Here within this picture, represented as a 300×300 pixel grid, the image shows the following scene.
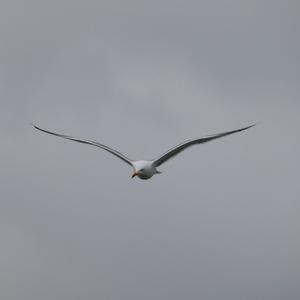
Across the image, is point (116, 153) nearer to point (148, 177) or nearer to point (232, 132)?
point (148, 177)

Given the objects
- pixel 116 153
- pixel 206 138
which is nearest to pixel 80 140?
pixel 116 153

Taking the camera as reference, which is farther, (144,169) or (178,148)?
(178,148)

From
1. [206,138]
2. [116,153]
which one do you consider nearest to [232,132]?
[206,138]

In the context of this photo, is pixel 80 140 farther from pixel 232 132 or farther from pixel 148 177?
pixel 232 132

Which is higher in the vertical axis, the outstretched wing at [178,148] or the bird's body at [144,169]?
the outstretched wing at [178,148]

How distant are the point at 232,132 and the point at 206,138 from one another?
7.55 ft

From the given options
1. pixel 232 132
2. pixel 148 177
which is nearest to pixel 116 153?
pixel 148 177

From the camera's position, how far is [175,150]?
202ft

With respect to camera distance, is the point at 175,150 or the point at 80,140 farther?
the point at 80,140

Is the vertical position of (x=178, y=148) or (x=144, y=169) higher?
(x=178, y=148)

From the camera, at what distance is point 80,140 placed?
214ft

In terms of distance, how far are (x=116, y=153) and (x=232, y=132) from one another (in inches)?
301

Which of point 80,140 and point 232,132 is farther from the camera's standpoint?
point 80,140

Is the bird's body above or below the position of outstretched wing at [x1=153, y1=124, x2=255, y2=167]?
below
